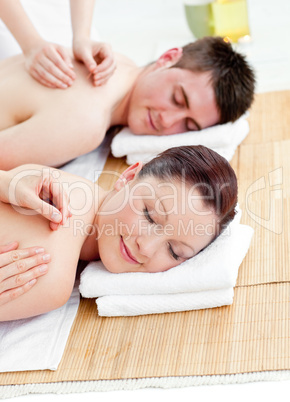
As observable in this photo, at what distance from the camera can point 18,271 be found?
1512mm

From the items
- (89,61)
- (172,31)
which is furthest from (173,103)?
(172,31)

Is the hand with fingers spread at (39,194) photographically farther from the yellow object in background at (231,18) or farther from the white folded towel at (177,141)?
the yellow object in background at (231,18)

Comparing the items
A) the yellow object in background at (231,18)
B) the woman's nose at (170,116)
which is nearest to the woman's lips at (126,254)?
the woman's nose at (170,116)

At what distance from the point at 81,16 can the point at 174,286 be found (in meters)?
1.35

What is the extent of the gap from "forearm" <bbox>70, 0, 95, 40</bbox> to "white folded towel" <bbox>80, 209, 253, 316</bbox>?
1.17 metres

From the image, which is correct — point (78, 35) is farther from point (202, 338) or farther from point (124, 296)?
point (202, 338)

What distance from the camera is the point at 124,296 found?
1576 mm

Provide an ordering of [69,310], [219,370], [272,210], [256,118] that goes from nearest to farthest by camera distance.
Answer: [219,370], [69,310], [272,210], [256,118]

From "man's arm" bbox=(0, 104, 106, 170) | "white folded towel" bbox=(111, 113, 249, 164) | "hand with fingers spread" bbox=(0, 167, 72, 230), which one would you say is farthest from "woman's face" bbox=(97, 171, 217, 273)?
"white folded towel" bbox=(111, 113, 249, 164)

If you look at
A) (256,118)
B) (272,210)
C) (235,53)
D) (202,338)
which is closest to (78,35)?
(235,53)

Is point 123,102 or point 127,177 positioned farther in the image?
point 123,102

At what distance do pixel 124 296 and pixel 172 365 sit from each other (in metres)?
0.25

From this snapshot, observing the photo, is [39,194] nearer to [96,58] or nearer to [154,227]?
[154,227]

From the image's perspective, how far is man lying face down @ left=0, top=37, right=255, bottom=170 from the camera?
6.85ft
